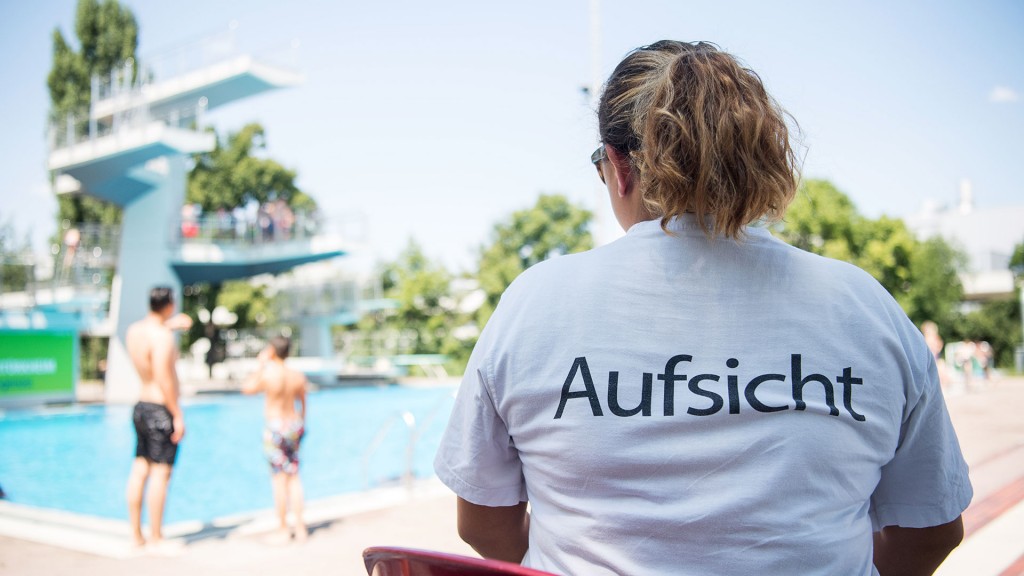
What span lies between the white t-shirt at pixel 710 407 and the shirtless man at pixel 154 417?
15.0 feet

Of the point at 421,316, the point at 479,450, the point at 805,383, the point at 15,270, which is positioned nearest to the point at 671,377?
the point at 805,383

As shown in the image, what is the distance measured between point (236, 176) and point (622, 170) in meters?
36.4

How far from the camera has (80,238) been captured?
21.2 meters

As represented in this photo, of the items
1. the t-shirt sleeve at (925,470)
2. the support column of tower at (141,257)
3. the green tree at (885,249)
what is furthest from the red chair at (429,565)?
the green tree at (885,249)

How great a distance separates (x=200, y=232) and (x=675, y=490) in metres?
25.2

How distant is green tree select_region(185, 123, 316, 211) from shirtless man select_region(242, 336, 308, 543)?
3142 centimetres

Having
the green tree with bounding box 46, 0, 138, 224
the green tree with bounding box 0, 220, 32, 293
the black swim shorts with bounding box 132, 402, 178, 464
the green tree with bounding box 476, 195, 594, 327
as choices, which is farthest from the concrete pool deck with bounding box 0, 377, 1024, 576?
the green tree with bounding box 476, 195, 594, 327

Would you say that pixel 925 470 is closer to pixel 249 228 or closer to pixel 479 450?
pixel 479 450

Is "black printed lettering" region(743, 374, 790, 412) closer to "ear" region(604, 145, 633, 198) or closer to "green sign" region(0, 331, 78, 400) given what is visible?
"ear" region(604, 145, 633, 198)

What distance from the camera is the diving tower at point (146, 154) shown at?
1980 centimetres

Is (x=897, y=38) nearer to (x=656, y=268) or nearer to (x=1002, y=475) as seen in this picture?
(x=1002, y=475)

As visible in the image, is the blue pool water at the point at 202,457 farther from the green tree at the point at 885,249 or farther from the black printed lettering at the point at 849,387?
the green tree at the point at 885,249

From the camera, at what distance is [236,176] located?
1355 inches

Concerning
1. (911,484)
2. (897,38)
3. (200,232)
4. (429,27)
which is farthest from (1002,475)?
(200,232)
